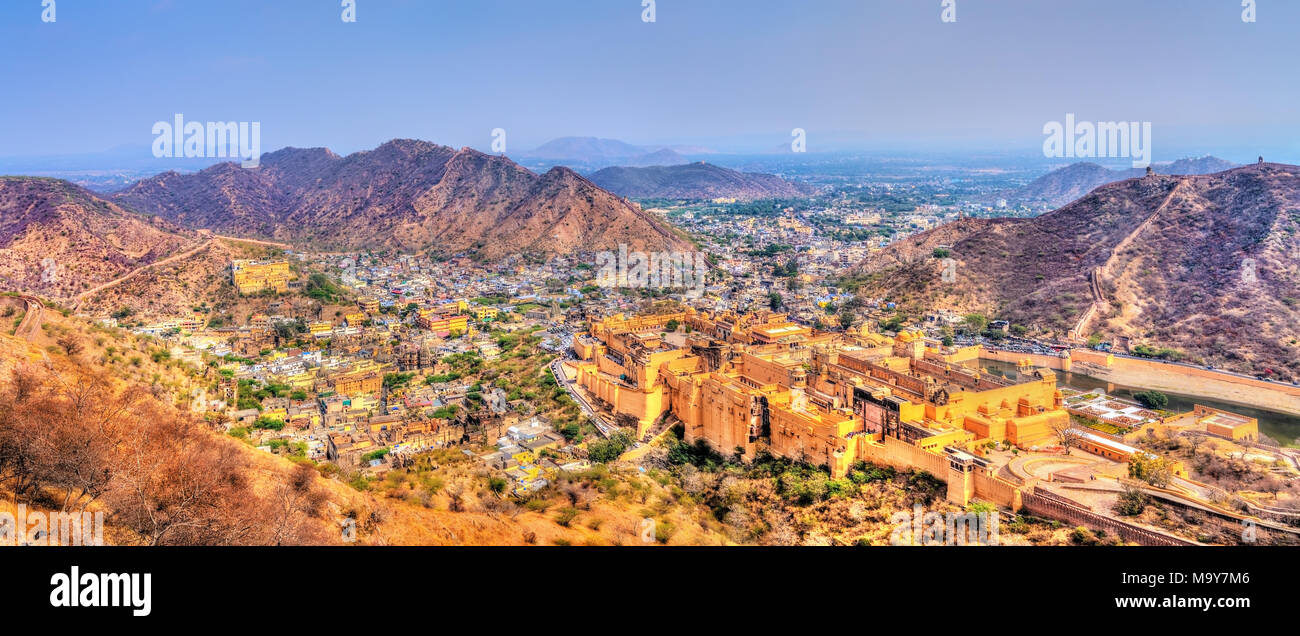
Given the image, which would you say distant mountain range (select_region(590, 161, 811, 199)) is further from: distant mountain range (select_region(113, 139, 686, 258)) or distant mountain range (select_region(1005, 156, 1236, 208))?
distant mountain range (select_region(113, 139, 686, 258))

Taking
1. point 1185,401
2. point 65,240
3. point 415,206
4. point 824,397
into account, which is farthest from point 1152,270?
point 415,206

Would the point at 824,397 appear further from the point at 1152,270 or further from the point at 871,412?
the point at 1152,270

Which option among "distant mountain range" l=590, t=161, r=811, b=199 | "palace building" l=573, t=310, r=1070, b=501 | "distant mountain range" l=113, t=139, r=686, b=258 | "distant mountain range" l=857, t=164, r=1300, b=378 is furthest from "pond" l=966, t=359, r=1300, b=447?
"distant mountain range" l=590, t=161, r=811, b=199

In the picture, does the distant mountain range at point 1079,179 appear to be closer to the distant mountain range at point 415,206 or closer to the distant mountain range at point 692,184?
the distant mountain range at point 692,184

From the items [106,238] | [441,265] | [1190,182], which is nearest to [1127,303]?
[1190,182]
